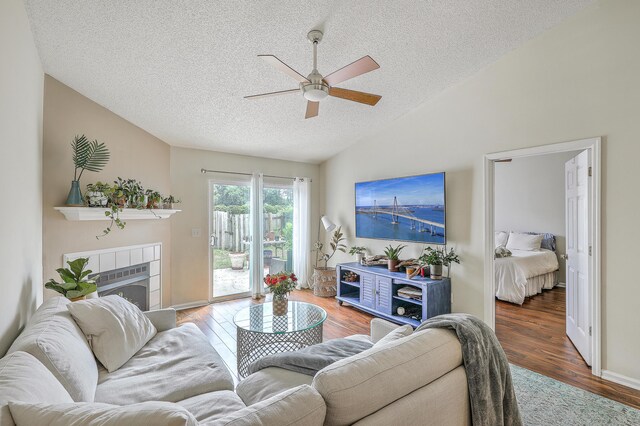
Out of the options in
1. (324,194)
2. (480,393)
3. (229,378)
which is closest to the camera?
(480,393)

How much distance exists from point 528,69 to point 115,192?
428cm

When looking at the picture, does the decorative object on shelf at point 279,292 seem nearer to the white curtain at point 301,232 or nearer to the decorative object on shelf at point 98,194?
the decorative object on shelf at point 98,194

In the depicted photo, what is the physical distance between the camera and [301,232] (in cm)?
544

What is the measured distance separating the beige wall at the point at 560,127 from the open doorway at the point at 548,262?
0.09 metres

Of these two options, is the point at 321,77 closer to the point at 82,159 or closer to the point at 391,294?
the point at 82,159

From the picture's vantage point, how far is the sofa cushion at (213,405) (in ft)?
4.63

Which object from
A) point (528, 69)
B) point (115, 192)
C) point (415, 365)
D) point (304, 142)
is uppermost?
point (528, 69)

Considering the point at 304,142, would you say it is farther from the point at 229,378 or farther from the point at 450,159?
the point at 229,378

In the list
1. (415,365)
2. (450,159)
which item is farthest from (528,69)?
(415,365)

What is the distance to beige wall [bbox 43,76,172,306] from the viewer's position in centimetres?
272

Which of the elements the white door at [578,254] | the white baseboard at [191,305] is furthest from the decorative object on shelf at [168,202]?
the white door at [578,254]

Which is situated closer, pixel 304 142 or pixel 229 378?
pixel 229 378

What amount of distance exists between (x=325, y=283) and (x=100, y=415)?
4296 millimetres

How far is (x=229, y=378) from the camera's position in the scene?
1.80 metres
